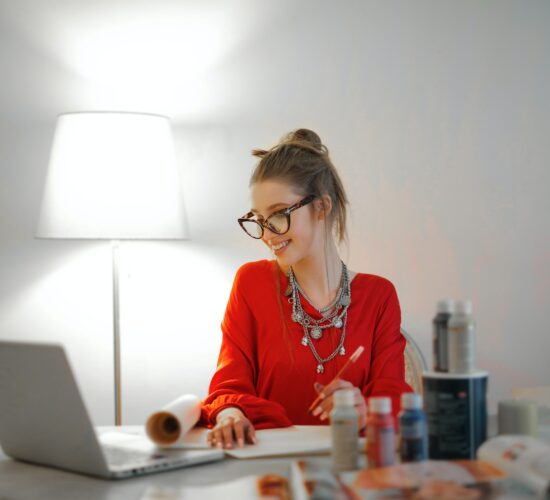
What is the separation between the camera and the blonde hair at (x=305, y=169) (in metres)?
2.04

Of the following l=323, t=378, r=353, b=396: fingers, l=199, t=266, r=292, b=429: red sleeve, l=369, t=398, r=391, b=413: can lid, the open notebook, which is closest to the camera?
l=369, t=398, r=391, b=413: can lid

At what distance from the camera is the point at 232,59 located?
2795 mm

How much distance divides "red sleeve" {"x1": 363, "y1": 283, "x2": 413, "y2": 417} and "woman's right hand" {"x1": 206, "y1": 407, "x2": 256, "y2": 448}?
42 centimetres

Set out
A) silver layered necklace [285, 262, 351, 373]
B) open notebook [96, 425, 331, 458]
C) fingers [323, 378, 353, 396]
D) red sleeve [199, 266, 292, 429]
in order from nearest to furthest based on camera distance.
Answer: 1. open notebook [96, 425, 331, 458]
2. fingers [323, 378, 353, 396]
3. red sleeve [199, 266, 292, 429]
4. silver layered necklace [285, 262, 351, 373]

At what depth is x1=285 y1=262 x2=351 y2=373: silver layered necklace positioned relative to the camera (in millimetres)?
2008

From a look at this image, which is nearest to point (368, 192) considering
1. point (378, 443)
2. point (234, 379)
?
→ point (234, 379)

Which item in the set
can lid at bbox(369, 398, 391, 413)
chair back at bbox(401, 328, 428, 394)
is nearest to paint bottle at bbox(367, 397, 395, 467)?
can lid at bbox(369, 398, 391, 413)

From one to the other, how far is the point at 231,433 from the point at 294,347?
54 centimetres

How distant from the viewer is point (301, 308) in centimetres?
206

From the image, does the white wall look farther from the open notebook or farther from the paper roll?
the paper roll

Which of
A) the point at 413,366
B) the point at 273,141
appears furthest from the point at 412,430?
the point at 273,141

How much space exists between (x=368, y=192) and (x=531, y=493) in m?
1.79

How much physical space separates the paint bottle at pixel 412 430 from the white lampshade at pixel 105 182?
4.10ft

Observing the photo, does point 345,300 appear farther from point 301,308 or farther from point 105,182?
point 105,182
